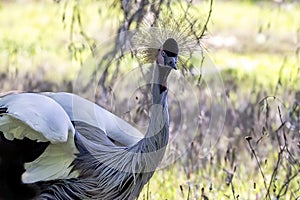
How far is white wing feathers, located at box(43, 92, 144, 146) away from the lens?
423 cm

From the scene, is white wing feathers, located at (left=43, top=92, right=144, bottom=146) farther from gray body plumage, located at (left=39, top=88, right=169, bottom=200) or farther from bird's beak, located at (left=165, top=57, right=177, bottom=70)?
bird's beak, located at (left=165, top=57, right=177, bottom=70)

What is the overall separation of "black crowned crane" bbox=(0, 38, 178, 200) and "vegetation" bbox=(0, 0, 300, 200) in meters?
0.34

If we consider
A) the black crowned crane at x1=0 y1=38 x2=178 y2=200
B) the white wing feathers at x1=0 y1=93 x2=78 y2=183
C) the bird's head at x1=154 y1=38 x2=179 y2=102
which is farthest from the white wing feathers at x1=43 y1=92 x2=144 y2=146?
the bird's head at x1=154 y1=38 x2=179 y2=102

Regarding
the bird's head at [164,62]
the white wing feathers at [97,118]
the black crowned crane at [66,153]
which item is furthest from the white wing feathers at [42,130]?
the bird's head at [164,62]

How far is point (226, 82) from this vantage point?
733 cm

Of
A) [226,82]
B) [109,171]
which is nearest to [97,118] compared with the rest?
[109,171]

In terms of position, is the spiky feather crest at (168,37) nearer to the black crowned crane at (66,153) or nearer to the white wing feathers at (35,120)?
the black crowned crane at (66,153)

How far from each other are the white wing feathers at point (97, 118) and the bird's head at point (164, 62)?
0.58 metres

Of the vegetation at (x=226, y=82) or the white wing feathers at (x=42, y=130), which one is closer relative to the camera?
the white wing feathers at (x=42, y=130)

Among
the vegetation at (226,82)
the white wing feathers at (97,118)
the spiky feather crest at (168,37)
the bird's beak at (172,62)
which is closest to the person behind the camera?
the bird's beak at (172,62)

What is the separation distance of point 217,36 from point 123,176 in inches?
260

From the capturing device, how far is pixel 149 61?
3.94 m

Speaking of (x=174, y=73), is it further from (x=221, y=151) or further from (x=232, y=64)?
(x=232, y=64)

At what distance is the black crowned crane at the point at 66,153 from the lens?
12.3ft
